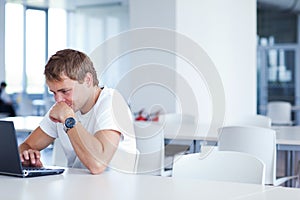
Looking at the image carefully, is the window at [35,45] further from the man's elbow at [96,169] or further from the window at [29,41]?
the man's elbow at [96,169]

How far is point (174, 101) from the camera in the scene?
A: 22.0 ft

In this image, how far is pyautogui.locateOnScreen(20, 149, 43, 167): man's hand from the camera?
2717 millimetres

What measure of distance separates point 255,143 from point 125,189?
185 cm

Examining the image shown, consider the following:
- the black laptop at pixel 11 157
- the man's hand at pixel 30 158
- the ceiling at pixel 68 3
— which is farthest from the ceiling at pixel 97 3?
the black laptop at pixel 11 157

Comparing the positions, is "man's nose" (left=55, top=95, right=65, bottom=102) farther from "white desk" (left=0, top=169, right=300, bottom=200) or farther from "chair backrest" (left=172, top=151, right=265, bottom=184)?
"chair backrest" (left=172, top=151, right=265, bottom=184)

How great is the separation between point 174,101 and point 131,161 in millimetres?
3882

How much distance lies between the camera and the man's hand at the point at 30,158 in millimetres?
2717

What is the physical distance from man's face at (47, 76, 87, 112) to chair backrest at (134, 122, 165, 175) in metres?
1.68

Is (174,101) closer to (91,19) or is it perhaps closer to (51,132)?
(51,132)

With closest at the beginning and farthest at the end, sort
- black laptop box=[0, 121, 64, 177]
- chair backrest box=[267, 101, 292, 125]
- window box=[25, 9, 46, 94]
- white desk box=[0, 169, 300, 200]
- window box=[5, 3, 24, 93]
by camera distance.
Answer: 1. white desk box=[0, 169, 300, 200]
2. black laptop box=[0, 121, 64, 177]
3. chair backrest box=[267, 101, 292, 125]
4. window box=[5, 3, 24, 93]
5. window box=[25, 9, 46, 94]

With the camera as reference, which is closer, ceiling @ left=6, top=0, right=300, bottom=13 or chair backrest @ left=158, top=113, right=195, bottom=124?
chair backrest @ left=158, top=113, right=195, bottom=124

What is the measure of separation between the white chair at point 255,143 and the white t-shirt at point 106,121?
1.25 meters

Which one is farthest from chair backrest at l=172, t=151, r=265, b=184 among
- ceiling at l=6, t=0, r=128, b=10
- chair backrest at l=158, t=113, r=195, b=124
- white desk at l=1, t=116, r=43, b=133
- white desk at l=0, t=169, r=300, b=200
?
ceiling at l=6, t=0, r=128, b=10

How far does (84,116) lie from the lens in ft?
9.06
